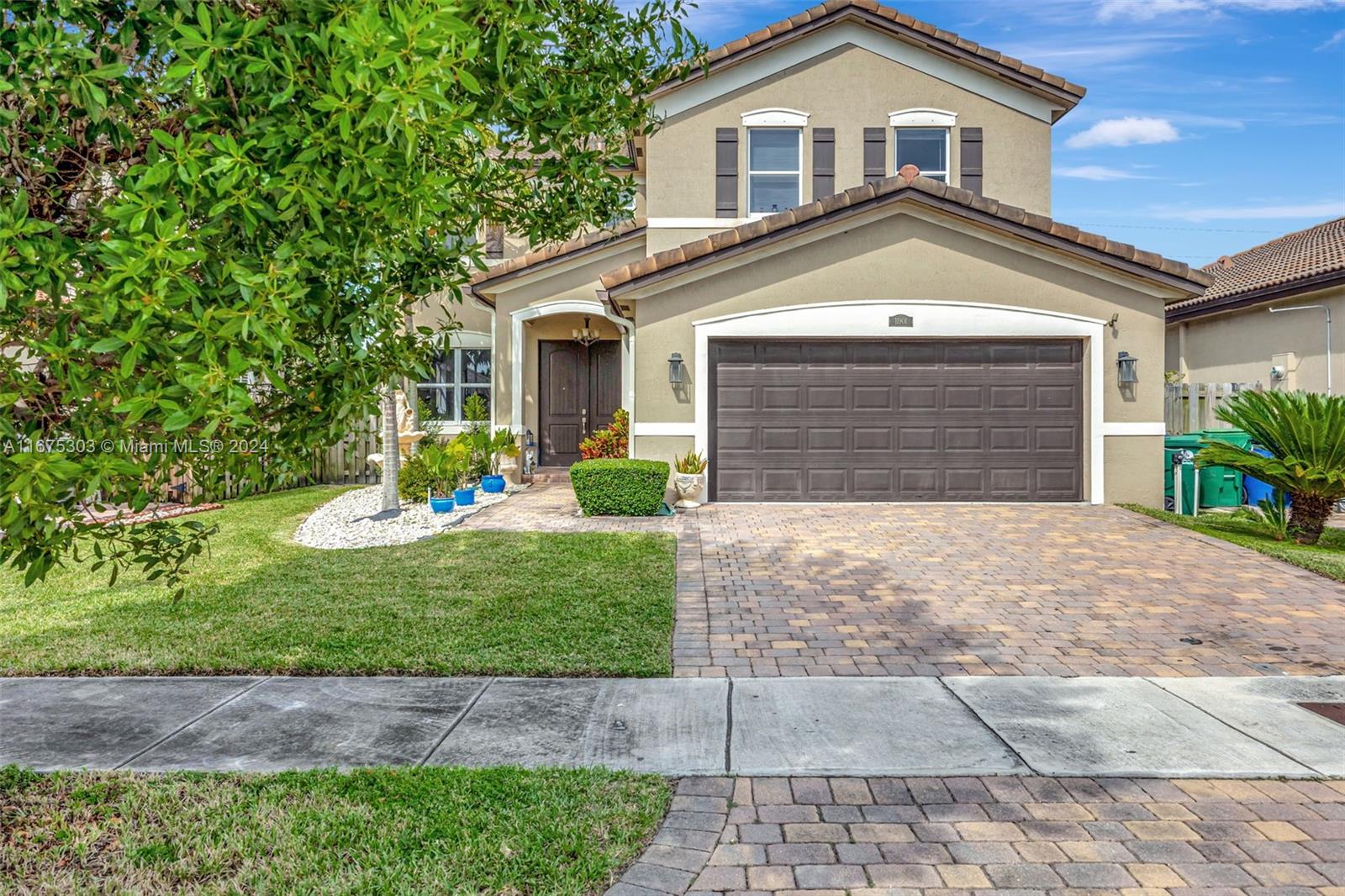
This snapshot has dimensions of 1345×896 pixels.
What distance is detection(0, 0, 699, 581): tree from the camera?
226 cm

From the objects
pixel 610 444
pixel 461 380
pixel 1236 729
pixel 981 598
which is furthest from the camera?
pixel 461 380

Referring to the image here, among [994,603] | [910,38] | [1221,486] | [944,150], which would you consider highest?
[910,38]

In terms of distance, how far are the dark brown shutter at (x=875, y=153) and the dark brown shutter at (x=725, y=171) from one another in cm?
257

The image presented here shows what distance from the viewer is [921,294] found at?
13289 mm

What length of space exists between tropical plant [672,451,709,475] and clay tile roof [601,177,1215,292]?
304cm

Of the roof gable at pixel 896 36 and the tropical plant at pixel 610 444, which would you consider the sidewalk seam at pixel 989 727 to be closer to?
the tropical plant at pixel 610 444

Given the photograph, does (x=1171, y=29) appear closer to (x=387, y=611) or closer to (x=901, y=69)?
(x=901, y=69)

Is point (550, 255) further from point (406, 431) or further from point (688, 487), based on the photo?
point (688, 487)

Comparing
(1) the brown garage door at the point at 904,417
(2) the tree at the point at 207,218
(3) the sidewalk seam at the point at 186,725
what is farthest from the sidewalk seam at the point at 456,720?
(1) the brown garage door at the point at 904,417

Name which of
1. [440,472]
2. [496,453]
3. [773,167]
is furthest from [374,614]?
[773,167]

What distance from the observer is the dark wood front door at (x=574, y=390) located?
699 inches

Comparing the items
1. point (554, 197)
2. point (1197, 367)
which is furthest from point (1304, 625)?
point (1197, 367)

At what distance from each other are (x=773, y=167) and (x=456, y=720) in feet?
44.7

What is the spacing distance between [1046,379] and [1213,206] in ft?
106
